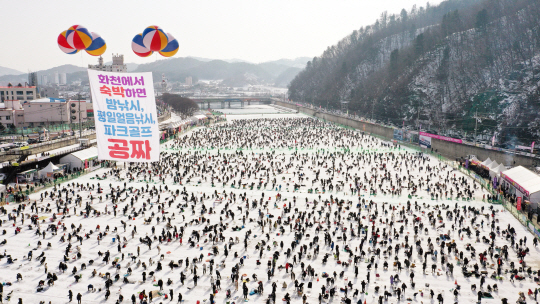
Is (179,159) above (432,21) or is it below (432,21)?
below

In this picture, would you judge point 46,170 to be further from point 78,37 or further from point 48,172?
point 78,37

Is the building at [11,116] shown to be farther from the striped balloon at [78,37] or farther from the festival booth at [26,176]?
the striped balloon at [78,37]

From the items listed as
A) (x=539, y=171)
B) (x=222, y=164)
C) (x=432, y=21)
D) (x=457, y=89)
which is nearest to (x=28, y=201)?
(x=222, y=164)

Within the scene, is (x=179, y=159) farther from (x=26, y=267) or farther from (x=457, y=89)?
(x=457, y=89)

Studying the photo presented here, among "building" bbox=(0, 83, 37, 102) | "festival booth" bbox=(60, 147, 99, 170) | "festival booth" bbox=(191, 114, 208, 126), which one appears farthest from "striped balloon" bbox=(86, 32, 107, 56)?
"building" bbox=(0, 83, 37, 102)

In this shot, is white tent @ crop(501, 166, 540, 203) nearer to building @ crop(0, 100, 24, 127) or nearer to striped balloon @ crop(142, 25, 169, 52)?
striped balloon @ crop(142, 25, 169, 52)

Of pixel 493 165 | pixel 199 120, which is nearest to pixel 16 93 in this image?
pixel 199 120

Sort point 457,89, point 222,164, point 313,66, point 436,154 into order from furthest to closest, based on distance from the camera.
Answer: point 313,66 < point 457,89 < point 436,154 < point 222,164
